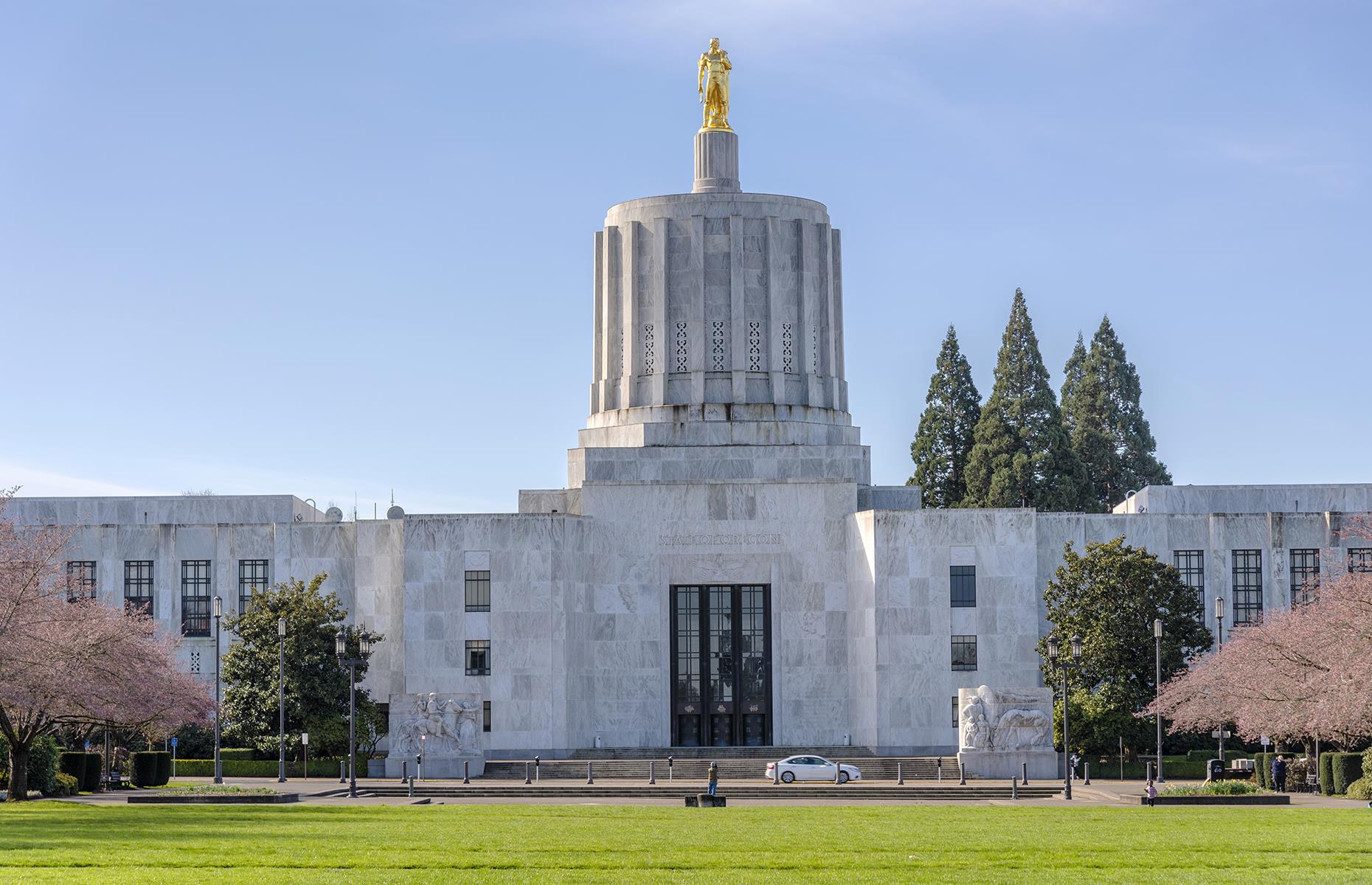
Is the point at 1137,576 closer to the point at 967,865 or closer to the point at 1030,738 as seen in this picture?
the point at 1030,738

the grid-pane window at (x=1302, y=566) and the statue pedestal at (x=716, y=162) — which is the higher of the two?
the statue pedestal at (x=716, y=162)

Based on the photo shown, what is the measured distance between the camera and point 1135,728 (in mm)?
64188

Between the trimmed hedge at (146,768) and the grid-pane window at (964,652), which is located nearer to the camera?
the trimmed hedge at (146,768)

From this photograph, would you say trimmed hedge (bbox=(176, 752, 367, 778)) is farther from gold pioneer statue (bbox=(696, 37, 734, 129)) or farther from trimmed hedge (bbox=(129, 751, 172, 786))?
gold pioneer statue (bbox=(696, 37, 734, 129))

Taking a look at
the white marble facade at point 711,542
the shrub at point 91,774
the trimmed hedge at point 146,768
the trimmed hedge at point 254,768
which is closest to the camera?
the shrub at point 91,774

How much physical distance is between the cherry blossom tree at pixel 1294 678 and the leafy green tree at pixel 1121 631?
1.17 metres

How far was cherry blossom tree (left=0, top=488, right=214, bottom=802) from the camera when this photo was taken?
45.8 metres

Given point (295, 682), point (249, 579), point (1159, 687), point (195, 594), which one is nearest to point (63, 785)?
point (295, 682)

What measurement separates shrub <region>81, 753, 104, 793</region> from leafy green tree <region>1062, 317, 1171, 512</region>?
173 feet

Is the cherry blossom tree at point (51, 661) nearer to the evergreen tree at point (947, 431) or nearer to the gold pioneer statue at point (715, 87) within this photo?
the gold pioneer statue at point (715, 87)

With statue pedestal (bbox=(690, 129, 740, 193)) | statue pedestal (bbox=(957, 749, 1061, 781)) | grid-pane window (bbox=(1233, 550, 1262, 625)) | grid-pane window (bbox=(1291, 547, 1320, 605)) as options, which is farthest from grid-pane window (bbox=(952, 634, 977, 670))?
statue pedestal (bbox=(690, 129, 740, 193))

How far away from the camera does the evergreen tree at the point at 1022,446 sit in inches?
3494

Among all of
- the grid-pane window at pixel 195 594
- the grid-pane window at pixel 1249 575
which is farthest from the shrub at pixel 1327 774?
the grid-pane window at pixel 195 594

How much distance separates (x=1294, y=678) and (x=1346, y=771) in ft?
→ 12.7
